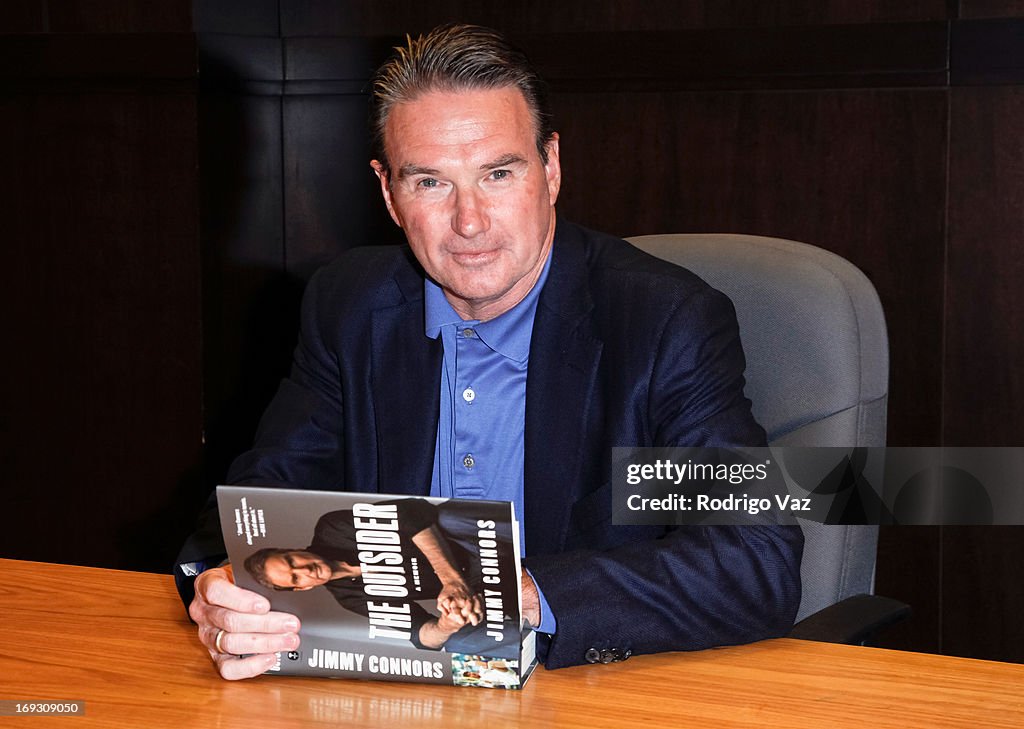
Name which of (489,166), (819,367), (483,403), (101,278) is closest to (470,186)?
(489,166)

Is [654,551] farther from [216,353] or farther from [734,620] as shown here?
[216,353]

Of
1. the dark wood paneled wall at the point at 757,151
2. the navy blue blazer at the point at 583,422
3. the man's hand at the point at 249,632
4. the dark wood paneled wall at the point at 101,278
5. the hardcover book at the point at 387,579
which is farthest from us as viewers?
the dark wood paneled wall at the point at 101,278

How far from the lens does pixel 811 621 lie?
1.61m

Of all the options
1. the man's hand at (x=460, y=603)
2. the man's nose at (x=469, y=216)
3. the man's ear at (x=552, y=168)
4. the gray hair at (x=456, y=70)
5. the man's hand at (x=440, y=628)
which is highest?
the gray hair at (x=456, y=70)

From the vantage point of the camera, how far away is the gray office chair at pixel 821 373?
1.68 meters

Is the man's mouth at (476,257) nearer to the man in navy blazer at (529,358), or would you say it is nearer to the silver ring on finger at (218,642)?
the man in navy blazer at (529,358)

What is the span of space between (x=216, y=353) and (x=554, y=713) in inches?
88.1

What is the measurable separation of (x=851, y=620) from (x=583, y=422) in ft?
1.44

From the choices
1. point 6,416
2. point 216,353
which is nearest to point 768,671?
point 216,353

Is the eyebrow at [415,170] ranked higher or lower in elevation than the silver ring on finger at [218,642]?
higher

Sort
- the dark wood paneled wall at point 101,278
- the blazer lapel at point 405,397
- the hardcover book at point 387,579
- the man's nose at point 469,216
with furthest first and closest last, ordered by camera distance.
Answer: the dark wood paneled wall at point 101,278 < the blazer lapel at point 405,397 < the man's nose at point 469,216 < the hardcover book at point 387,579

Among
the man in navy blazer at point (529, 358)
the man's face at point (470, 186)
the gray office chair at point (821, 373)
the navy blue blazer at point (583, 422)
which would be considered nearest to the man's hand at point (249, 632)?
the man in navy blazer at point (529, 358)

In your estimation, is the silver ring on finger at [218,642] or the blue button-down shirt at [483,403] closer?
the silver ring on finger at [218,642]

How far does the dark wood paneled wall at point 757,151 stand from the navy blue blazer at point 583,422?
1203 mm
